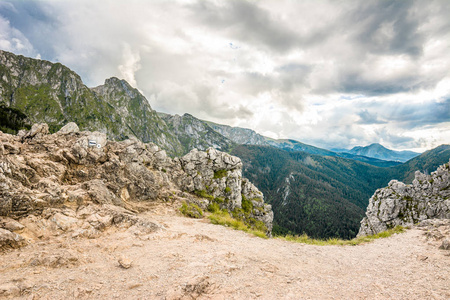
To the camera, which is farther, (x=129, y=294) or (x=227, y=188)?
(x=227, y=188)

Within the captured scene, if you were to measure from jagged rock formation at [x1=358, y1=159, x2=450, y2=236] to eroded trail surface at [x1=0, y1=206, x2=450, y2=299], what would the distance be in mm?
59605

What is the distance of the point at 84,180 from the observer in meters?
18.3

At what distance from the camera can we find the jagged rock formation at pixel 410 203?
2060 inches

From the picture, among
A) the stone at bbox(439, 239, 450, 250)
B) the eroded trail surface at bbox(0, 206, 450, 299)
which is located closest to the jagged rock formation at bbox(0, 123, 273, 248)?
A: the eroded trail surface at bbox(0, 206, 450, 299)

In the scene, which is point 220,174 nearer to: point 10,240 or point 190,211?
point 190,211

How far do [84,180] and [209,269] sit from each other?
1701 cm

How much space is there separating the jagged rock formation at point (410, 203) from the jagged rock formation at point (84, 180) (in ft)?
176

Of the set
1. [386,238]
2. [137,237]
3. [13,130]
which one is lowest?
[386,238]

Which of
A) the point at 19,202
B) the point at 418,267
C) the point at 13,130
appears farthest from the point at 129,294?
the point at 13,130

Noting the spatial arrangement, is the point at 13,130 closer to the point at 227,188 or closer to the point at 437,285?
the point at 227,188

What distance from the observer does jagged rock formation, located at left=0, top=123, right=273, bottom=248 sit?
36.8 ft

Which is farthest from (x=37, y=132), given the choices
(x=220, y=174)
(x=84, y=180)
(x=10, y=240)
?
(x=220, y=174)

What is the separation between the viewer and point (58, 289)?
628cm

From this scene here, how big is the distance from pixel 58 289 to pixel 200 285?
4.77 m
